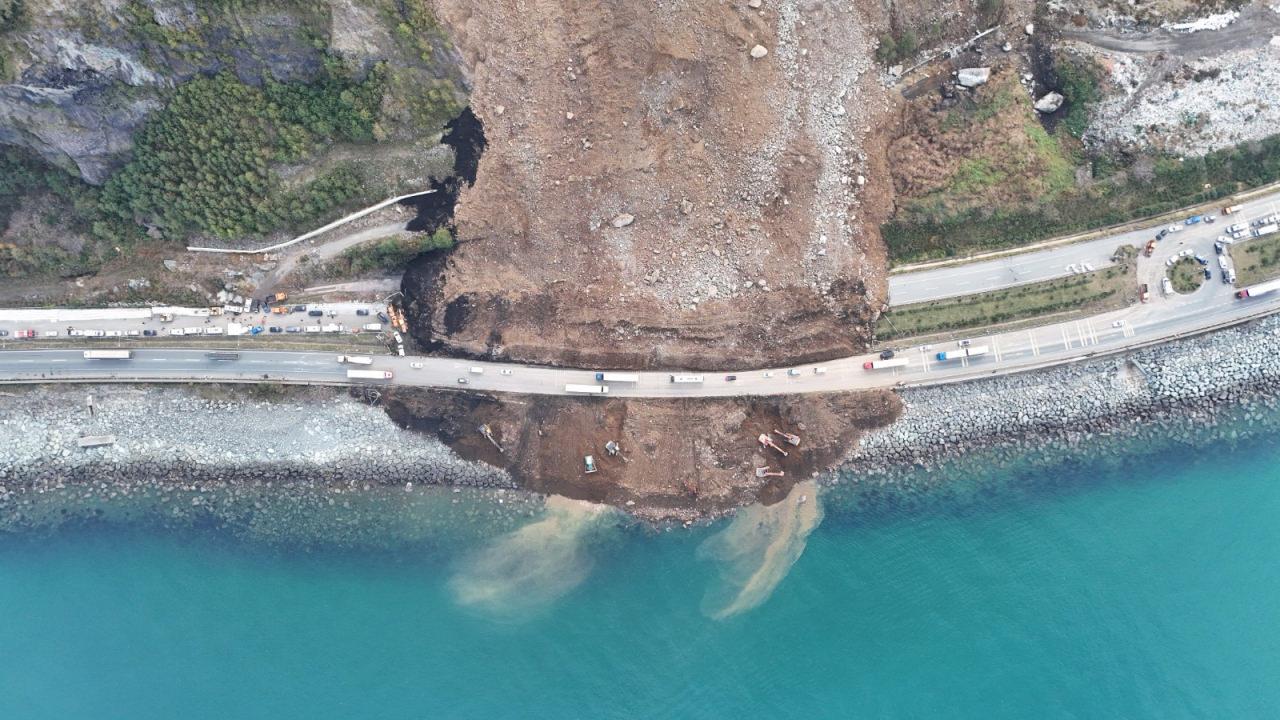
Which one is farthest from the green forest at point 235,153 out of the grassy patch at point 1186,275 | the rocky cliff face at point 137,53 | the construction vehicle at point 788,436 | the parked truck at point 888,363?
the grassy patch at point 1186,275

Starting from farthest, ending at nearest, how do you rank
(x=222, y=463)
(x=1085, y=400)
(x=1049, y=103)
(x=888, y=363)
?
(x=222, y=463) < (x=1085, y=400) < (x=888, y=363) < (x=1049, y=103)

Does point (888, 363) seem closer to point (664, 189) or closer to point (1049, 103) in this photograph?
point (664, 189)

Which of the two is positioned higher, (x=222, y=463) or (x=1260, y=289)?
(x=1260, y=289)

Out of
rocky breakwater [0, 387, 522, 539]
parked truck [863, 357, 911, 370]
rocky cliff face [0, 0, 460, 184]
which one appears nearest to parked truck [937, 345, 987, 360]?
parked truck [863, 357, 911, 370]

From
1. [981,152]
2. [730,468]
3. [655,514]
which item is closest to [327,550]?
[655,514]

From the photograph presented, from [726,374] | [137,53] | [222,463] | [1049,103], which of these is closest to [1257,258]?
[1049,103]

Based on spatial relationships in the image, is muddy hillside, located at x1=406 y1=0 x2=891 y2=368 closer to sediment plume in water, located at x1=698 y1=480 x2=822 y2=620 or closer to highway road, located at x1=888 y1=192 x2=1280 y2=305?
highway road, located at x1=888 y1=192 x2=1280 y2=305

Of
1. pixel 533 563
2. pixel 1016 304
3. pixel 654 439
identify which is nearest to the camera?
pixel 1016 304

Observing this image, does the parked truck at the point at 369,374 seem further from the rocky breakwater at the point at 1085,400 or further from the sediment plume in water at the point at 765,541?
the rocky breakwater at the point at 1085,400
